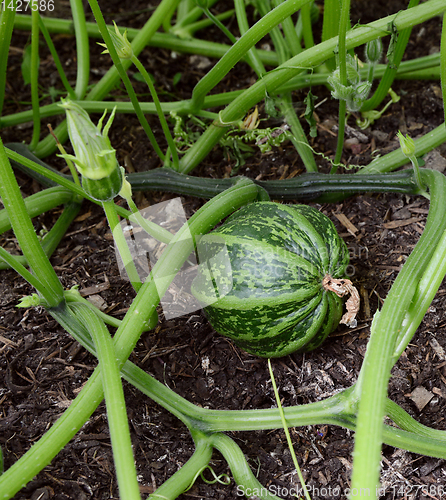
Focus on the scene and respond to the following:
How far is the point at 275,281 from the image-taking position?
1673 millimetres

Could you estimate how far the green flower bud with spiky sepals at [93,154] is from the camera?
1.11 meters

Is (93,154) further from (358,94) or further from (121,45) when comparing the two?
(358,94)

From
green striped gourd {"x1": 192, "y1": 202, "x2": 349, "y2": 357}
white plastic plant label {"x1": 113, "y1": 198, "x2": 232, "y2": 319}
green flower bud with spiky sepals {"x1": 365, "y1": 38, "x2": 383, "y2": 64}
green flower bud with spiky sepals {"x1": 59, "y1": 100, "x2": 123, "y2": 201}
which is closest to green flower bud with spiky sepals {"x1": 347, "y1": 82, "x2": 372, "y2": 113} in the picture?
green flower bud with spiky sepals {"x1": 365, "y1": 38, "x2": 383, "y2": 64}

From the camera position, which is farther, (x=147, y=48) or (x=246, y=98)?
→ (x=147, y=48)

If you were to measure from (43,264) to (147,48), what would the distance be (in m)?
1.84

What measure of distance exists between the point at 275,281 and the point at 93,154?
0.76 meters

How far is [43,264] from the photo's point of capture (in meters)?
1.63

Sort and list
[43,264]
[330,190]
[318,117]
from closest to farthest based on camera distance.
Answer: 1. [43,264]
2. [330,190]
3. [318,117]

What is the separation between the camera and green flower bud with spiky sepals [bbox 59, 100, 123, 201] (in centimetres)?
111

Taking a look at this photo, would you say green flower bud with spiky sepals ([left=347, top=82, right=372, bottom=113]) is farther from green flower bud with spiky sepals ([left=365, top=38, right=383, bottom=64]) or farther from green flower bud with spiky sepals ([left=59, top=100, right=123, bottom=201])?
green flower bud with spiky sepals ([left=59, top=100, right=123, bottom=201])

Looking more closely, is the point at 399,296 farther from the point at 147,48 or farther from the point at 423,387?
the point at 147,48

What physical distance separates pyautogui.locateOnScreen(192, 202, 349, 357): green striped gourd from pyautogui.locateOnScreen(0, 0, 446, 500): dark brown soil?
173mm

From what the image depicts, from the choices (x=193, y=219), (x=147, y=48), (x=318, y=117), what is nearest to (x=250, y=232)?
(x=193, y=219)

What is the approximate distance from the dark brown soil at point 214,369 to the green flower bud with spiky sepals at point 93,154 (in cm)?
87
